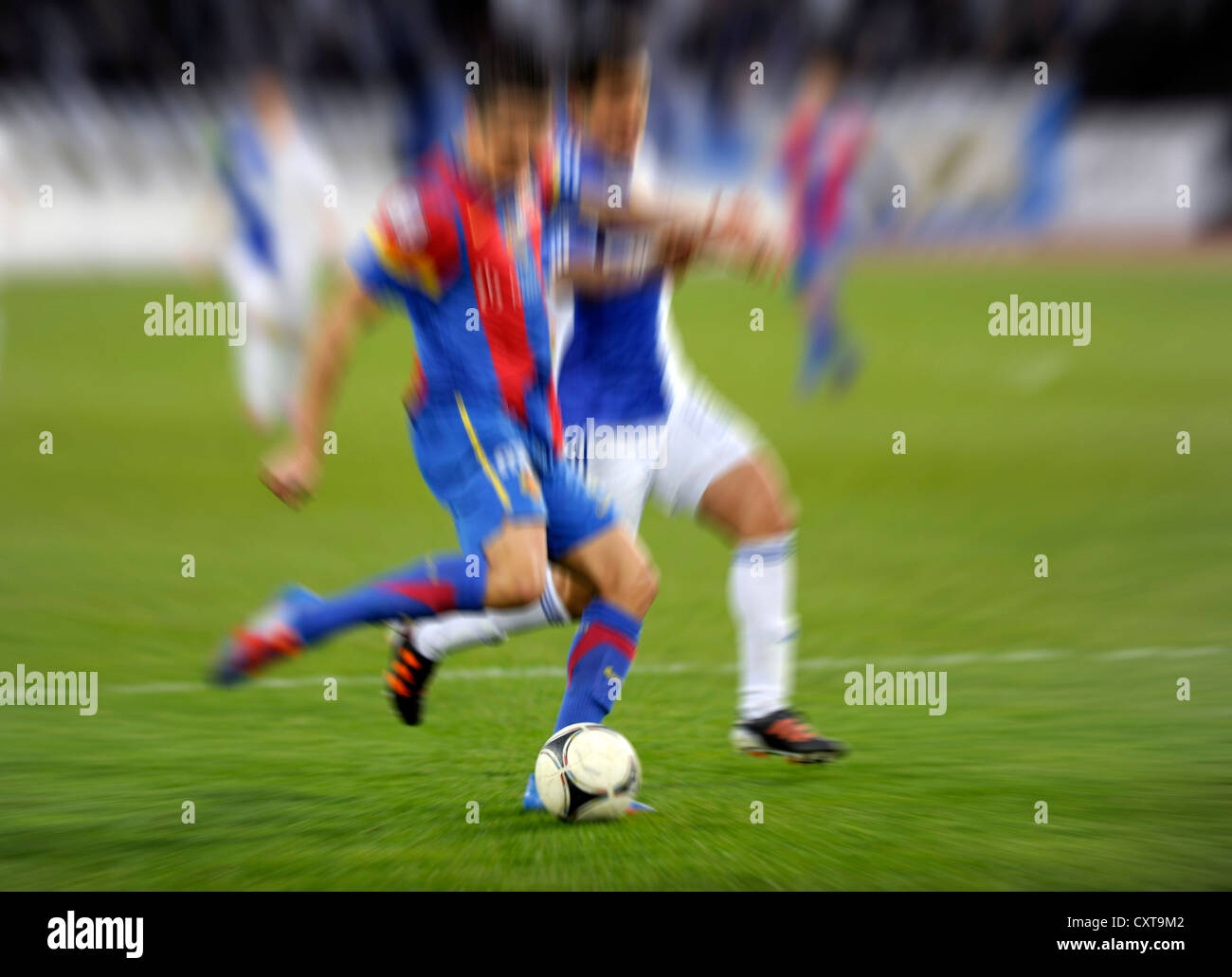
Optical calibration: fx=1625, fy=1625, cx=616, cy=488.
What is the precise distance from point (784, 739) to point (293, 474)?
1522 mm

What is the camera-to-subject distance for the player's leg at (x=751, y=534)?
445 cm

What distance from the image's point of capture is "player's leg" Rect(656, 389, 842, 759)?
4.45 metres

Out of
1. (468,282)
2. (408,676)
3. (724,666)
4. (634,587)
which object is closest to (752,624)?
(634,587)

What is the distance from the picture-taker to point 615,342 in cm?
453

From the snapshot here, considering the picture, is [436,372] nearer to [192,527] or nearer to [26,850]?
[26,850]

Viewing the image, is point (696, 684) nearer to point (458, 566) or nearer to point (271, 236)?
point (458, 566)

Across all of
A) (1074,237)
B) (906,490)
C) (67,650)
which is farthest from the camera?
(1074,237)

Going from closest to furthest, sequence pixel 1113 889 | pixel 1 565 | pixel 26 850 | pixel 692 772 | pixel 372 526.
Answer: pixel 1113 889
pixel 26 850
pixel 692 772
pixel 1 565
pixel 372 526

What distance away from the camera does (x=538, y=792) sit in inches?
160

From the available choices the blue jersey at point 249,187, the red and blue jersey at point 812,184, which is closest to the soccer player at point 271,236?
the blue jersey at point 249,187

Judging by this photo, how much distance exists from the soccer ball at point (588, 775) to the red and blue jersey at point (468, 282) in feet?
2.41

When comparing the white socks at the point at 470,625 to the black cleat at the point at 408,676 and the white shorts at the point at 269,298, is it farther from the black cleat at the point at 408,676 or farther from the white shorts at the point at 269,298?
the white shorts at the point at 269,298
